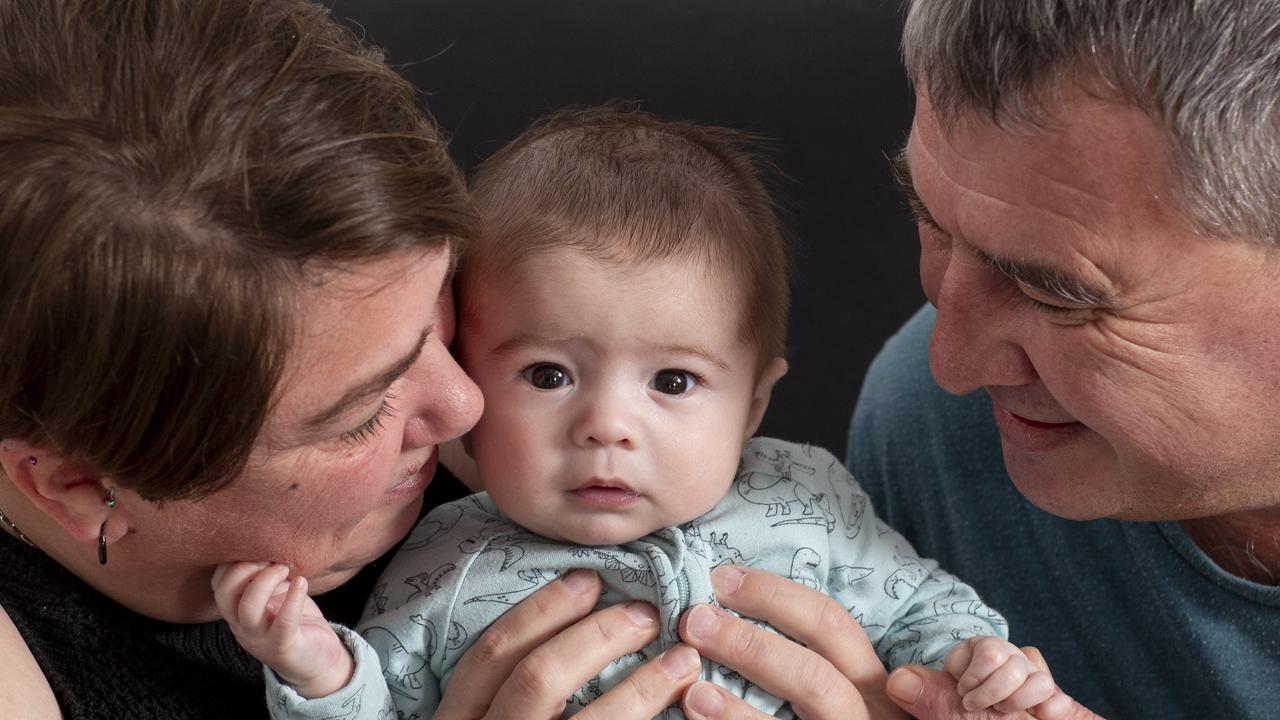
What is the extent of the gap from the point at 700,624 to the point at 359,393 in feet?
1.52

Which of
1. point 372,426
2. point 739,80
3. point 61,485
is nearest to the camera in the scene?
point 61,485

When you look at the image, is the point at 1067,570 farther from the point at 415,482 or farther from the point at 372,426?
the point at 372,426

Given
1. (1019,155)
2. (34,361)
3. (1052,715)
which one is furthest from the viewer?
(1052,715)

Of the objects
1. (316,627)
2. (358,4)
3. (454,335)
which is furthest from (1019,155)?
(358,4)

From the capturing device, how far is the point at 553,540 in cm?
149

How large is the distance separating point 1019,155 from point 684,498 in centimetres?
52

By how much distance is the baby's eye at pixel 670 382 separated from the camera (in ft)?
4.76

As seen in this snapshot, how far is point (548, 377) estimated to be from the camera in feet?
4.70

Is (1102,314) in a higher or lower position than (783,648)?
higher

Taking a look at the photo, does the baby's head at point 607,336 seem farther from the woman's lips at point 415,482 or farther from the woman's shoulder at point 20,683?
the woman's shoulder at point 20,683

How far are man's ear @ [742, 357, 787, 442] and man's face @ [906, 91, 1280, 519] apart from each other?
0.68ft

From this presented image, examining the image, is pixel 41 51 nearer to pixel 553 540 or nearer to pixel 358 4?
pixel 553 540

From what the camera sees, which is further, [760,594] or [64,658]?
[760,594]

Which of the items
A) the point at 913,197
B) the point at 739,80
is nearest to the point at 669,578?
the point at 913,197
